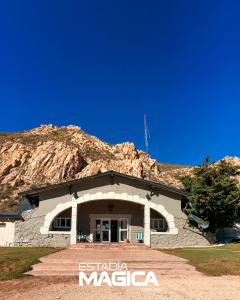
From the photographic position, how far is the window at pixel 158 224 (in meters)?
32.5

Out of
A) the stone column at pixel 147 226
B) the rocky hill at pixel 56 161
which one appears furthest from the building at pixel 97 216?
the rocky hill at pixel 56 161

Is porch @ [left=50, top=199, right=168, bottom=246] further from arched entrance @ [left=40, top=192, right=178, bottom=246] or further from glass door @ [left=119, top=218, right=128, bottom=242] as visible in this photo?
arched entrance @ [left=40, top=192, right=178, bottom=246]

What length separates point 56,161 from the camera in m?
74.2

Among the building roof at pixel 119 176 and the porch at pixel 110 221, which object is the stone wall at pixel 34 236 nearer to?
the porch at pixel 110 221

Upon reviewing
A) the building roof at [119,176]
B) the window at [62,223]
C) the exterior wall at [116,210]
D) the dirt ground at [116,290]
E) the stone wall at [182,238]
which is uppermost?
the building roof at [119,176]

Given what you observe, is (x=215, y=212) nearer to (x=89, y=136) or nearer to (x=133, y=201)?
(x=133, y=201)

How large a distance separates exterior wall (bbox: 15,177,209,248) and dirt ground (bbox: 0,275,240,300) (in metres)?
16.5

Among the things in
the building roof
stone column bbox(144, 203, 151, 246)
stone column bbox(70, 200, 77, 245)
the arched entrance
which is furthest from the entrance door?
the building roof

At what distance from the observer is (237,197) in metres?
32.2

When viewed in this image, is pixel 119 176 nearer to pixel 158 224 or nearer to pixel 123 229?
pixel 123 229

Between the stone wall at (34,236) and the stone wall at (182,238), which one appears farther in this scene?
the stone wall at (182,238)

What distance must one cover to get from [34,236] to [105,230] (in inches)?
256

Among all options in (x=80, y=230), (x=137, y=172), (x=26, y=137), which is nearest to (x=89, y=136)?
(x=26, y=137)

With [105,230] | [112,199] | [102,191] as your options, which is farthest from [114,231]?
[102,191]
